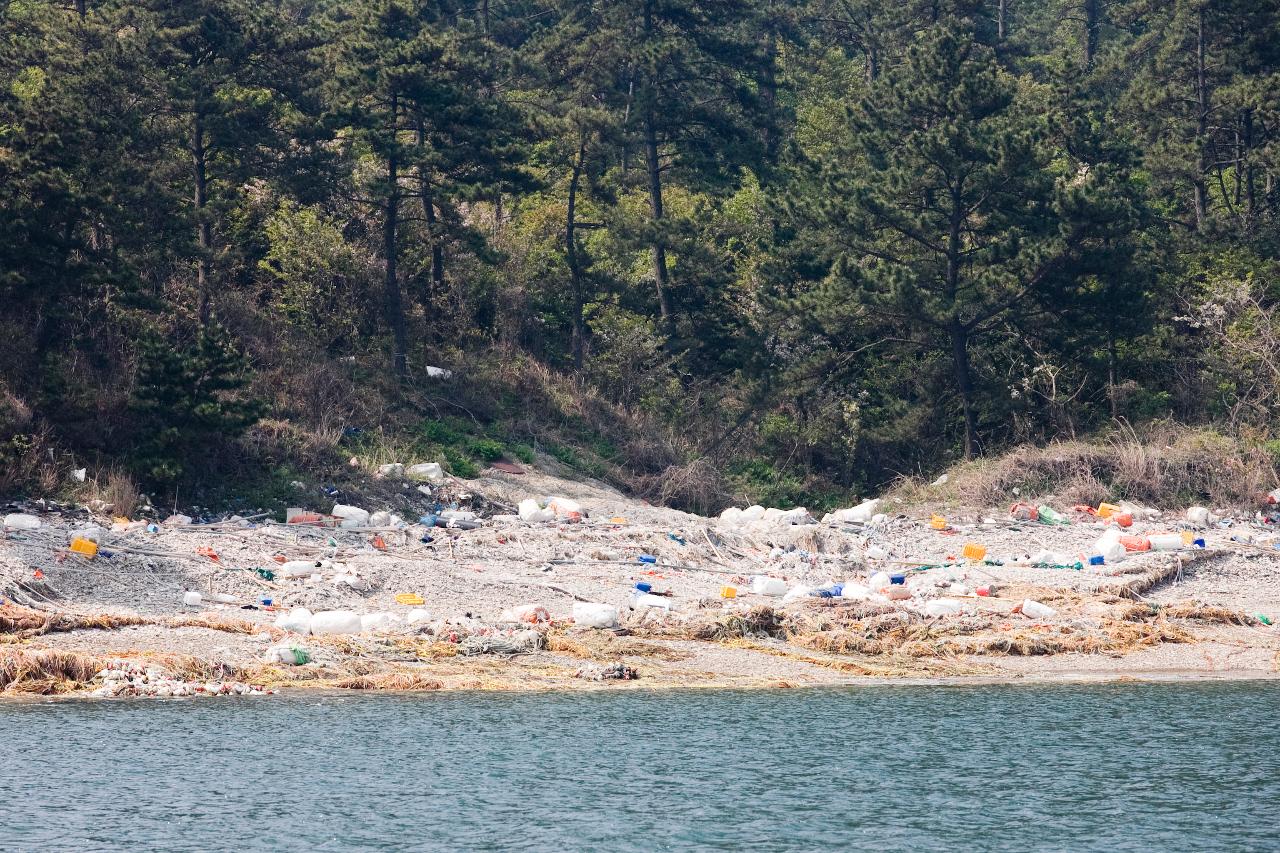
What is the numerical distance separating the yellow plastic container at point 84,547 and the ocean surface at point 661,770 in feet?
13.7

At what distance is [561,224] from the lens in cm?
4375

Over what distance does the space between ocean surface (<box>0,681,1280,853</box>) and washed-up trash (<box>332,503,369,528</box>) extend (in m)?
9.12

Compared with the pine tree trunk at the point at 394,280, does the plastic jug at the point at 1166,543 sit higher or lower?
lower

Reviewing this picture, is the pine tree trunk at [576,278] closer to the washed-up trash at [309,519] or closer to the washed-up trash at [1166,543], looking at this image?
the washed-up trash at [309,519]

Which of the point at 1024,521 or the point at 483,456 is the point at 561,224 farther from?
the point at 1024,521

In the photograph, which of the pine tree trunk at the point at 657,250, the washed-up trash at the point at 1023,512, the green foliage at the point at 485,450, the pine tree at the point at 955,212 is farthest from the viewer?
the pine tree trunk at the point at 657,250

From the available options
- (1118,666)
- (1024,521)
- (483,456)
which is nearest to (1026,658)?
(1118,666)

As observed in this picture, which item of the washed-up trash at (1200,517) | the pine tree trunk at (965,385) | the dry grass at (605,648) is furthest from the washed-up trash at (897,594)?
the pine tree trunk at (965,385)

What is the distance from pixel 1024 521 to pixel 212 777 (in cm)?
1968

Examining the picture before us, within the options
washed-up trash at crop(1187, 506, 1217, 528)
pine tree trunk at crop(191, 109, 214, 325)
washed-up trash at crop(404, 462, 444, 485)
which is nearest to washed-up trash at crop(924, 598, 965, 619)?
washed-up trash at crop(1187, 506, 1217, 528)

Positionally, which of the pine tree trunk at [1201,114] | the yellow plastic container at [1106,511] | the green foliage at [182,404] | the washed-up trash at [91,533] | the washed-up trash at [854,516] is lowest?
the washed-up trash at [854,516]

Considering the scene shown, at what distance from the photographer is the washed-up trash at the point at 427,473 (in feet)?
102

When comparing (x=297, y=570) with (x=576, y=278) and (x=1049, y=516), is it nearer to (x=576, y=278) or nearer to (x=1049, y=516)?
(x=1049, y=516)

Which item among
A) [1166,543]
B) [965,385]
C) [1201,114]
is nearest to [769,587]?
[1166,543]
